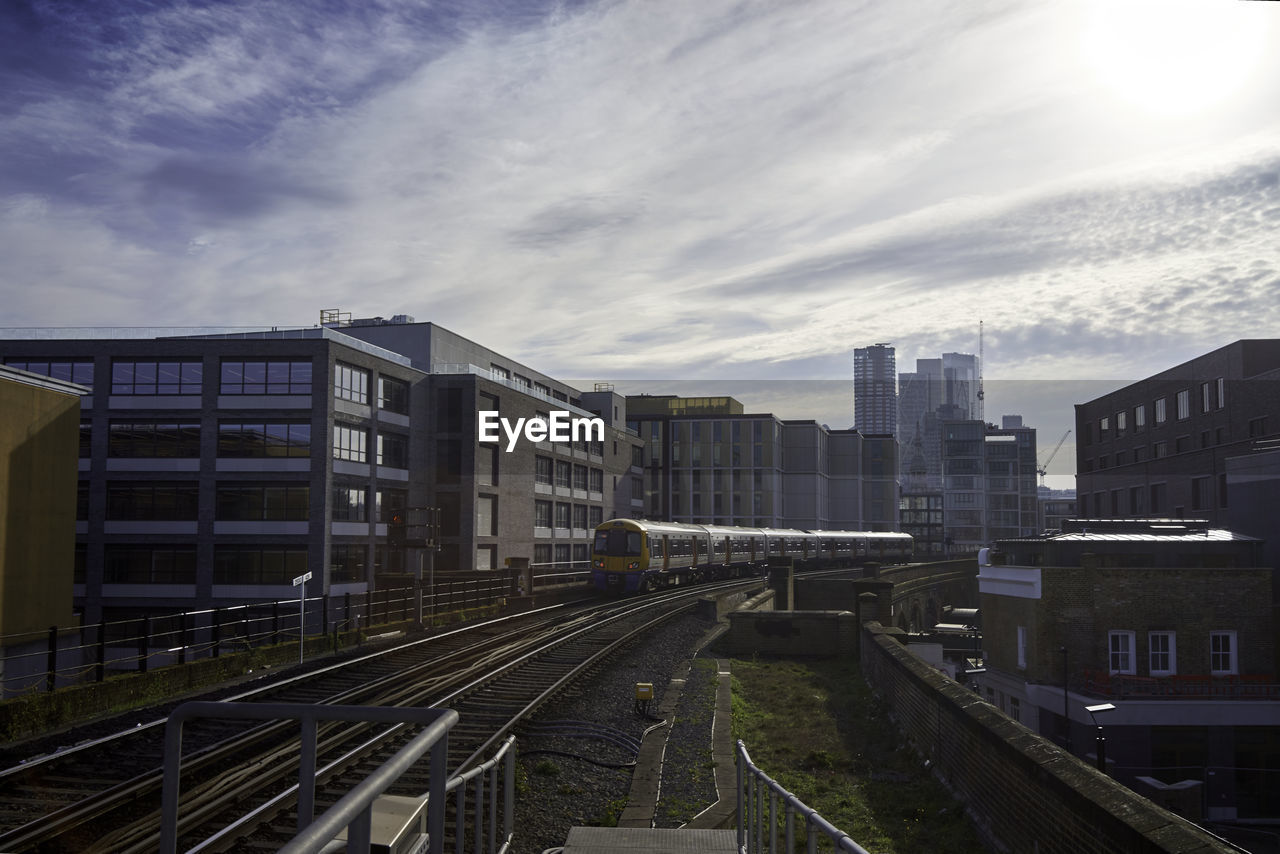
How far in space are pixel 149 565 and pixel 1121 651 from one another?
3636 centimetres

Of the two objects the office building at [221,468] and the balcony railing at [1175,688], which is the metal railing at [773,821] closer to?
the balcony railing at [1175,688]

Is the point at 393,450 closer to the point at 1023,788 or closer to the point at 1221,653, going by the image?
the point at 1221,653

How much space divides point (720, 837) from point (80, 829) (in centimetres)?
557

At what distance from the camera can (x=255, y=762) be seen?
34.4ft

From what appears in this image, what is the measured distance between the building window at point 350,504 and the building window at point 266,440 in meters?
2.32

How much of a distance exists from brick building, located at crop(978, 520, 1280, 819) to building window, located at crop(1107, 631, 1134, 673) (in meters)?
0.03

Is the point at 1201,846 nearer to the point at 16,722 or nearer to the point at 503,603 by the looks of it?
the point at 16,722

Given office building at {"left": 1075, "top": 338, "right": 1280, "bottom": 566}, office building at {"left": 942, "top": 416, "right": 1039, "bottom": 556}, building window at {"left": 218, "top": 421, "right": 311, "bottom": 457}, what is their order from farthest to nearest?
office building at {"left": 942, "top": 416, "right": 1039, "bottom": 556} → office building at {"left": 1075, "top": 338, "right": 1280, "bottom": 566} → building window at {"left": 218, "top": 421, "right": 311, "bottom": 457}

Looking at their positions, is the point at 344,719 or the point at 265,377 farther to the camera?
the point at 265,377

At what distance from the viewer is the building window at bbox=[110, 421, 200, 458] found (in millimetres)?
40312

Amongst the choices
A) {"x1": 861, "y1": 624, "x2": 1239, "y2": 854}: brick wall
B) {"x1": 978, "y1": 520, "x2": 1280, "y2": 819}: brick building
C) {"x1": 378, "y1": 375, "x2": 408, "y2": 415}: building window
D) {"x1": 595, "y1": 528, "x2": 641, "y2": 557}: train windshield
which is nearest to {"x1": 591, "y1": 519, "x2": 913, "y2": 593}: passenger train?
{"x1": 595, "y1": 528, "x2": 641, "y2": 557}: train windshield

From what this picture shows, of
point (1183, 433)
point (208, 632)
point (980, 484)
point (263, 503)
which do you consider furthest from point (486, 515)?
point (980, 484)

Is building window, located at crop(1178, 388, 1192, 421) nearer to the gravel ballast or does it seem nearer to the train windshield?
the train windshield

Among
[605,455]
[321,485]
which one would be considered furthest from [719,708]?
[605,455]
